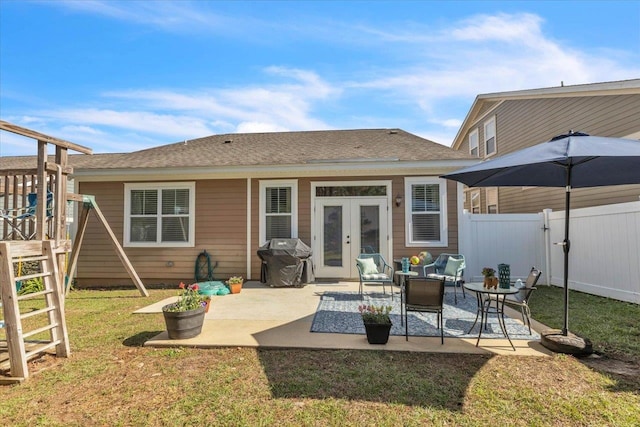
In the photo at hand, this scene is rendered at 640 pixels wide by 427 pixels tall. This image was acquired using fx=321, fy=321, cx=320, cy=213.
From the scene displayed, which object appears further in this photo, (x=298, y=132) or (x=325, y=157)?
(x=298, y=132)

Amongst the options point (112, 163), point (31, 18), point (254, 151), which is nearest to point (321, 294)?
point (254, 151)

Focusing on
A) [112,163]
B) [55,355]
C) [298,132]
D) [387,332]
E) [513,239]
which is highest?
[298,132]

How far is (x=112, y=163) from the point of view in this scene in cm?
809

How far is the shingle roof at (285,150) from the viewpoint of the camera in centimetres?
767

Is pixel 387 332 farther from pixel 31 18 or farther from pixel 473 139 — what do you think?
pixel 473 139

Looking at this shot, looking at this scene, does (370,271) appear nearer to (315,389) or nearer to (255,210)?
(255,210)

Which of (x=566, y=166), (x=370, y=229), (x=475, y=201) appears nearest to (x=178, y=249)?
(x=370, y=229)

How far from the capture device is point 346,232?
25.3 ft

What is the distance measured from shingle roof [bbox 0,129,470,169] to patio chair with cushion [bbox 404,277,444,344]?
413 cm

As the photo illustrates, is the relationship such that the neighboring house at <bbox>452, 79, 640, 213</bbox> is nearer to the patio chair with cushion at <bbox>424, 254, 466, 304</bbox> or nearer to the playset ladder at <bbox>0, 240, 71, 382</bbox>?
the patio chair with cushion at <bbox>424, 254, 466, 304</bbox>

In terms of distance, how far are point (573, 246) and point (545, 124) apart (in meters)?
5.01

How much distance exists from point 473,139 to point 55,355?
15.7m

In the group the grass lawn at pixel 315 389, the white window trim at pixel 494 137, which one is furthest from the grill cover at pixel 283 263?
the white window trim at pixel 494 137

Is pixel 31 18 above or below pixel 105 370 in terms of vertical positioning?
above
